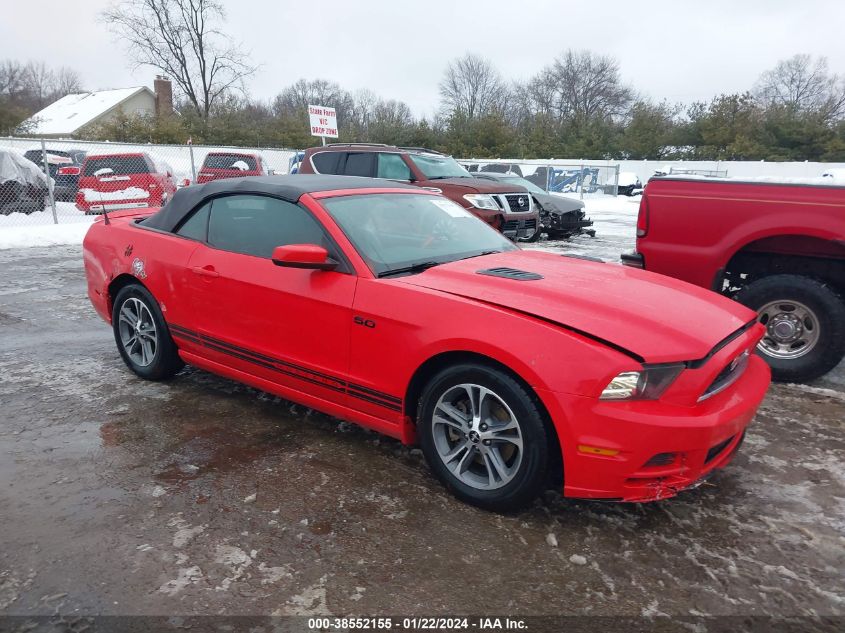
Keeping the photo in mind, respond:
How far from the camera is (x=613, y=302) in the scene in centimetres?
281

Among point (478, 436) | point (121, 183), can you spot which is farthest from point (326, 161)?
point (478, 436)

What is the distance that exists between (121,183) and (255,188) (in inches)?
480

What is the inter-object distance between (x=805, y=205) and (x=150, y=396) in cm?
487

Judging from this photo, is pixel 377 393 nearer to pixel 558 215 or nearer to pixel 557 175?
pixel 558 215

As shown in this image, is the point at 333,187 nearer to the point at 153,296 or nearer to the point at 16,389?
the point at 153,296

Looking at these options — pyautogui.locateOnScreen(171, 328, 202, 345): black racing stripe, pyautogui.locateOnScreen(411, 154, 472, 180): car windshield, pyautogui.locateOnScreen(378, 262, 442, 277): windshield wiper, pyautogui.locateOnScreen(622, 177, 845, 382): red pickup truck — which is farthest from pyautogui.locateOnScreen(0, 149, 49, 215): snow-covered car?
pyautogui.locateOnScreen(622, 177, 845, 382): red pickup truck

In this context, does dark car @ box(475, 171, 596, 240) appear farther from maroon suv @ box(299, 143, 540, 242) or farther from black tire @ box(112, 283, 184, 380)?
black tire @ box(112, 283, 184, 380)

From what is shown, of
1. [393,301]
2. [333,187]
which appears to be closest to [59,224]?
[333,187]

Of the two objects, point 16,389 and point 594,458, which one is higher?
point 594,458

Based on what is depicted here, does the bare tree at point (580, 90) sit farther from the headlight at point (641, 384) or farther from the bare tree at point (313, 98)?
the headlight at point (641, 384)

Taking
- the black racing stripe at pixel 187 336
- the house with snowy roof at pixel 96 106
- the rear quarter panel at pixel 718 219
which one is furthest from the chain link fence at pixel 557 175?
the house with snowy roof at pixel 96 106

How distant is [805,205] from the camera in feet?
14.3

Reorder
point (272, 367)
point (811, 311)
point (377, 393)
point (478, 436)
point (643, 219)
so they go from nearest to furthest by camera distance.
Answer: point (478, 436) → point (377, 393) → point (272, 367) → point (811, 311) → point (643, 219)

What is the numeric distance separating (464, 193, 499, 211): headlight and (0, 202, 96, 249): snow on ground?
805 centimetres
